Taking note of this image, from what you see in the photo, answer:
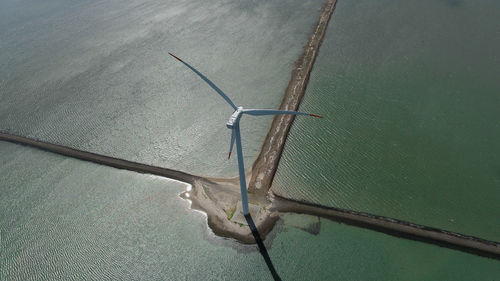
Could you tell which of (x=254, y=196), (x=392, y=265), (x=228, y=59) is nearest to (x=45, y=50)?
(x=228, y=59)

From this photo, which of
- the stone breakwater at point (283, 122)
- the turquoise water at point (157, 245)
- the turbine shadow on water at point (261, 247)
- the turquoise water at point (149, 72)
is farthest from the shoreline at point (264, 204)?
the turquoise water at point (149, 72)

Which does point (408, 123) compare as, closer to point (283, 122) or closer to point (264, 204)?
point (283, 122)

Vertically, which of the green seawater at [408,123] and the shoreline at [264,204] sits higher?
the green seawater at [408,123]

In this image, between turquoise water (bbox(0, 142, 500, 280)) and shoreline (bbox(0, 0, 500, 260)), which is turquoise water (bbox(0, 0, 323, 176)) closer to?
shoreline (bbox(0, 0, 500, 260))

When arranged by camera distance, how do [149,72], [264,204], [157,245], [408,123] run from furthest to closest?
[149,72]
[408,123]
[264,204]
[157,245]

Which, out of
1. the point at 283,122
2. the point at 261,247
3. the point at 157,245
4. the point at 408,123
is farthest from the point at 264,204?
the point at 408,123

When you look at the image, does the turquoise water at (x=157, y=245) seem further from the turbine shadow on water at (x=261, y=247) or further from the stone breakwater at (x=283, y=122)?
the stone breakwater at (x=283, y=122)

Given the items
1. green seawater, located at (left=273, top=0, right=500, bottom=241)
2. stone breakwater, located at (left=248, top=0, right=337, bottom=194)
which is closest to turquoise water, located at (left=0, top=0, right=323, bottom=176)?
stone breakwater, located at (left=248, top=0, right=337, bottom=194)
